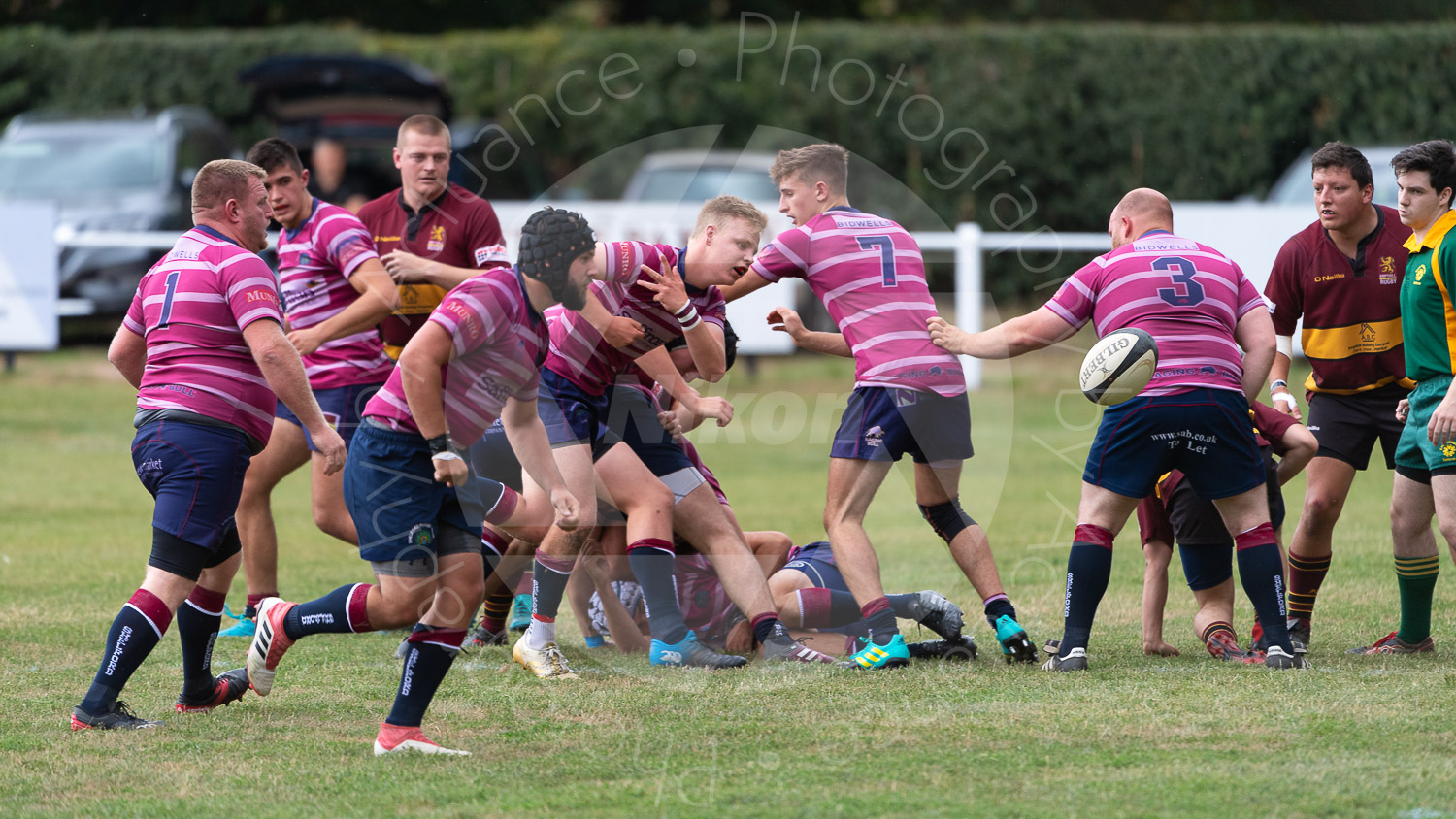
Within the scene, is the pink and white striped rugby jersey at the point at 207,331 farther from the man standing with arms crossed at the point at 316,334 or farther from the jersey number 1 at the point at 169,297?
the man standing with arms crossed at the point at 316,334

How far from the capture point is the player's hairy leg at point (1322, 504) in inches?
237

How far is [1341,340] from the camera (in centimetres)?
609

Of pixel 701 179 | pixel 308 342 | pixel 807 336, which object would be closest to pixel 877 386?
pixel 807 336

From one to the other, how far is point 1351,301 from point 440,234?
4.08 metres

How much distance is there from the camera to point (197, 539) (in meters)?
4.89

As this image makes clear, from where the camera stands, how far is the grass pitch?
3.99 m

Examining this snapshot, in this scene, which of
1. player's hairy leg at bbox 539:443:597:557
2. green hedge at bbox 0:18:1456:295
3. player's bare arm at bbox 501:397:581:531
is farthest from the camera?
green hedge at bbox 0:18:1456:295

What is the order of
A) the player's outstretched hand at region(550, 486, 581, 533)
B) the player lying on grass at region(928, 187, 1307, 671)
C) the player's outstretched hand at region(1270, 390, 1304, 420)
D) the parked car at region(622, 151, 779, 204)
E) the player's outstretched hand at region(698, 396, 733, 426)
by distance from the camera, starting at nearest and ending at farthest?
the player's outstretched hand at region(550, 486, 581, 533)
the player lying on grass at region(928, 187, 1307, 671)
the player's outstretched hand at region(698, 396, 733, 426)
the player's outstretched hand at region(1270, 390, 1304, 420)
the parked car at region(622, 151, 779, 204)

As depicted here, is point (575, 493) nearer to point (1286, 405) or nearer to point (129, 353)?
point (129, 353)

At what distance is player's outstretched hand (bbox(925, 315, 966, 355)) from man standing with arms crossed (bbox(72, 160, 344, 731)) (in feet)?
7.35

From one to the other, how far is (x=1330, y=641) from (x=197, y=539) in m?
4.34

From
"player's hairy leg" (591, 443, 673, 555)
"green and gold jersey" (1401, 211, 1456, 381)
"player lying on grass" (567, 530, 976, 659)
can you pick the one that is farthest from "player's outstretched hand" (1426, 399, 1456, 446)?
"player's hairy leg" (591, 443, 673, 555)

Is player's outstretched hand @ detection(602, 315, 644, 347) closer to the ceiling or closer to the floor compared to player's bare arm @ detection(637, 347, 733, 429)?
closer to the ceiling

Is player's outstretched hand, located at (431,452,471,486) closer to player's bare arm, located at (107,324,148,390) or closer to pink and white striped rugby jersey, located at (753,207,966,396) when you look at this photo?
player's bare arm, located at (107,324,148,390)
